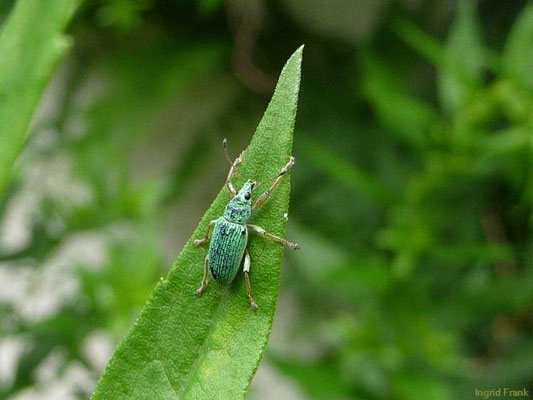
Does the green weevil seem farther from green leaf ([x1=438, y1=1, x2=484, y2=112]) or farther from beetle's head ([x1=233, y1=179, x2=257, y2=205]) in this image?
green leaf ([x1=438, y1=1, x2=484, y2=112])

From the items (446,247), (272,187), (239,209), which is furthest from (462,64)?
(272,187)

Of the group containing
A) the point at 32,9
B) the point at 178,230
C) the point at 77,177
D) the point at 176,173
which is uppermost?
the point at 32,9

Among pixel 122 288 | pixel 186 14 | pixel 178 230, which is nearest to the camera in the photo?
pixel 122 288

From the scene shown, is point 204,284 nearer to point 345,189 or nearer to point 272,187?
point 272,187

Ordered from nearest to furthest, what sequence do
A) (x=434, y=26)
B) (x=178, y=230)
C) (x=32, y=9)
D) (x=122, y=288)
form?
(x=32, y=9) → (x=122, y=288) → (x=434, y=26) → (x=178, y=230)

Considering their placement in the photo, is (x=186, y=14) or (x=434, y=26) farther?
(x=186, y=14)

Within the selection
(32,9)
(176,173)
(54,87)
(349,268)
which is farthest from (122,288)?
(54,87)

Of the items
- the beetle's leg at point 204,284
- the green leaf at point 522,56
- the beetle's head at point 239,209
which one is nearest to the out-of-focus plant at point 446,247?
the green leaf at point 522,56

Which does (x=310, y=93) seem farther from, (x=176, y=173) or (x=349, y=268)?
(x=349, y=268)
